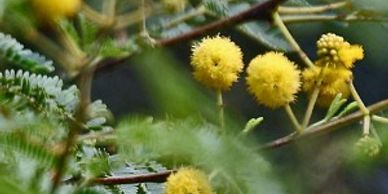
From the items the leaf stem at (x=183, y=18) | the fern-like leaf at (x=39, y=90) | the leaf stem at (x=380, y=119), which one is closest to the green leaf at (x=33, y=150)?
the fern-like leaf at (x=39, y=90)

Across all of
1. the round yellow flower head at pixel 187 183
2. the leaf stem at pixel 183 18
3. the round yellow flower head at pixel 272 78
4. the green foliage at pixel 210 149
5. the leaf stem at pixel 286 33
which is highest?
the leaf stem at pixel 183 18

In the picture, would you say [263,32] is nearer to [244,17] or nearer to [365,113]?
[244,17]

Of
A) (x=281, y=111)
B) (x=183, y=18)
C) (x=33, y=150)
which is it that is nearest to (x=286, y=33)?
(x=281, y=111)

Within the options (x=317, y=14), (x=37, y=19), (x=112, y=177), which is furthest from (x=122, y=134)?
(x=317, y=14)

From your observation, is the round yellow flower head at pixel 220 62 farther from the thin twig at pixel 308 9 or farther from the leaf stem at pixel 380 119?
the thin twig at pixel 308 9

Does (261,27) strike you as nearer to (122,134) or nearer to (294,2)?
(294,2)

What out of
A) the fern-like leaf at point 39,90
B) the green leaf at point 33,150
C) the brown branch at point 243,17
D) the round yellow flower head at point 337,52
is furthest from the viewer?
the brown branch at point 243,17
